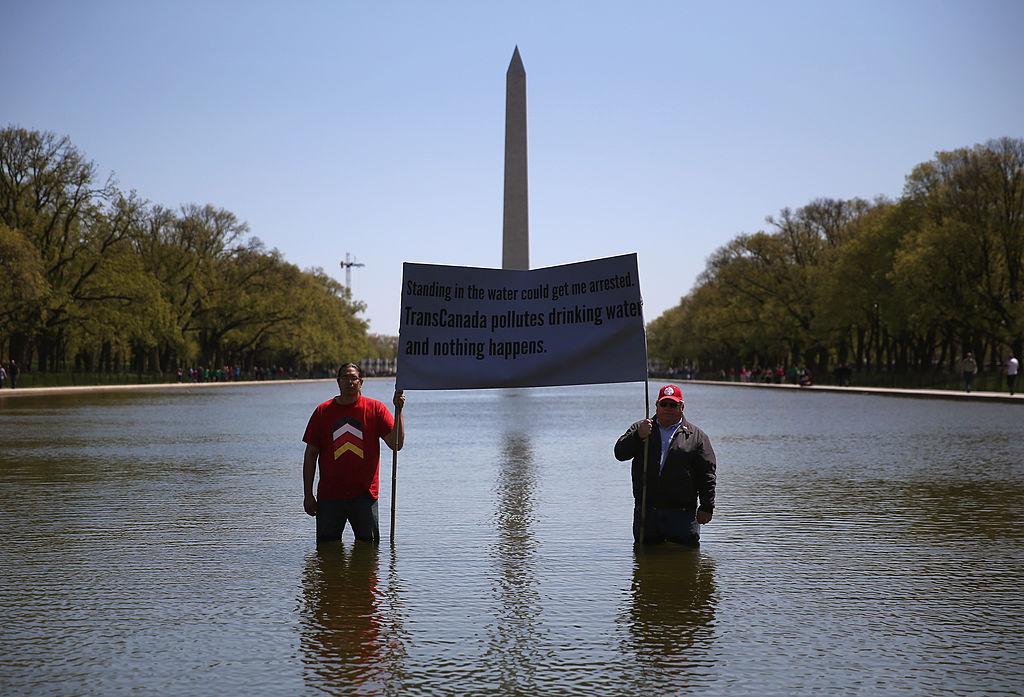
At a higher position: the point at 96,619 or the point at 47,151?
the point at 47,151

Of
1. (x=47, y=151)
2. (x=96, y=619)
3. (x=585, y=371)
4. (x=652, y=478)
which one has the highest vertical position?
(x=47, y=151)

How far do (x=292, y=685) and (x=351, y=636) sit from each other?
1.01 metres

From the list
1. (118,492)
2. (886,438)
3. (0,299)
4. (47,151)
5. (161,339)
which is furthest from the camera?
(161,339)

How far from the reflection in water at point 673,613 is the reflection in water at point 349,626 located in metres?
1.22

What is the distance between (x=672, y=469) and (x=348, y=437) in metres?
2.32

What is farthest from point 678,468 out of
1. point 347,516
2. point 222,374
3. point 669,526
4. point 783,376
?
point 222,374

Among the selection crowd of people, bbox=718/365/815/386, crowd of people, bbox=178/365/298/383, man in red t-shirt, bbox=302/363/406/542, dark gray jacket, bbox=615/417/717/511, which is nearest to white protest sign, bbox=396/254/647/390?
man in red t-shirt, bbox=302/363/406/542

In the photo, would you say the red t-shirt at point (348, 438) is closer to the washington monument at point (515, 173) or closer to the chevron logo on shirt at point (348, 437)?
the chevron logo on shirt at point (348, 437)

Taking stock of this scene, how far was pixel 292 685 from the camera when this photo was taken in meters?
5.52

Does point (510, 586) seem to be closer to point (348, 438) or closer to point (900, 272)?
point (348, 438)

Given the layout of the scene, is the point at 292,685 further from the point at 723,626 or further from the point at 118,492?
the point at 118,492

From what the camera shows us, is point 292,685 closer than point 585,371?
Yes

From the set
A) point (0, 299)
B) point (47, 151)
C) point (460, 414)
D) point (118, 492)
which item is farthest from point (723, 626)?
point (47, 151)

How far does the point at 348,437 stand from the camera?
9047 mm
